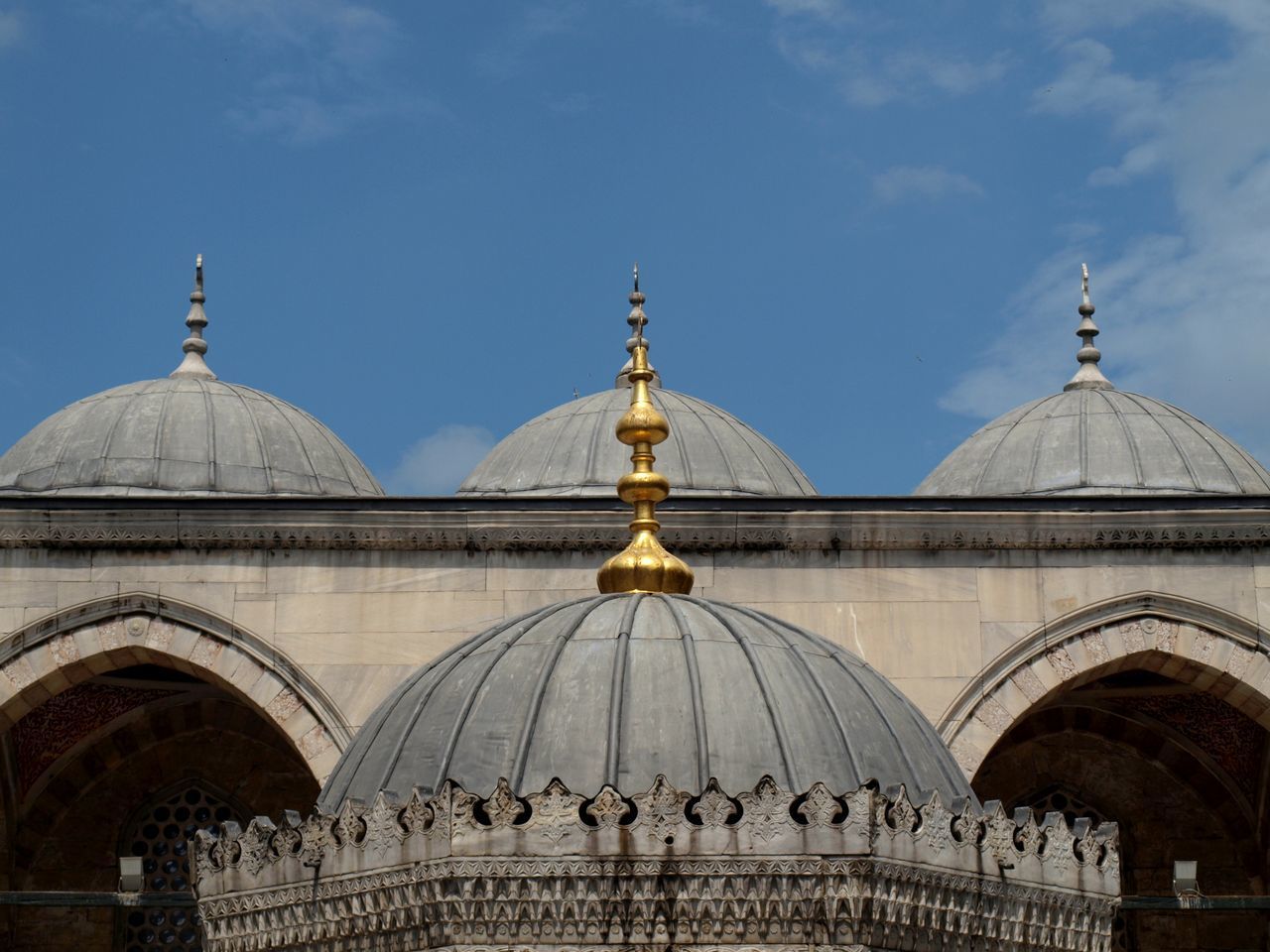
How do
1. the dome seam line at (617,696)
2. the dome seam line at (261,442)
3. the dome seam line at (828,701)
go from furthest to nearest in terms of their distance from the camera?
the dome seam line at (261,442), the dome seam line at (828,701), the dome seam line at (617,696)

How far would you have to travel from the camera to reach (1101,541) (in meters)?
13.6

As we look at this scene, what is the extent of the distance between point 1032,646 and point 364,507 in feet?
12.7

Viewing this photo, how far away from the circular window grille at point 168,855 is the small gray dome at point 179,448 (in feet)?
6.88

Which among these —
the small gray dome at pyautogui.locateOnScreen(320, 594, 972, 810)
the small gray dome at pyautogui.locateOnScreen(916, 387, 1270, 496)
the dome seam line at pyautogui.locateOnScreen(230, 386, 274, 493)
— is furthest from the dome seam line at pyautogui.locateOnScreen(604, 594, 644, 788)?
the dome seam line at pyautogui.locateOnScreen(230, 386, 274, 493)

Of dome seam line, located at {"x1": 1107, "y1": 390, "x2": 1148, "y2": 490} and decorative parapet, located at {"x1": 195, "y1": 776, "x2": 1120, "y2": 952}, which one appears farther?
dome seam line, located at {"x1": 1107, "y1": 390, "x2": 1148, "y2": 490}

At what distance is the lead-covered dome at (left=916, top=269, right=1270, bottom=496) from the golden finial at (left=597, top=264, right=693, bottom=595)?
9690 millimetres

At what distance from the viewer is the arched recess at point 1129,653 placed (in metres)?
13.3

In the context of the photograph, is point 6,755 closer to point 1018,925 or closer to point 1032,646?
point 1032,646

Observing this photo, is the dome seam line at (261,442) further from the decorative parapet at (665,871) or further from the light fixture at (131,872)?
the decorative parapet at (665,871)

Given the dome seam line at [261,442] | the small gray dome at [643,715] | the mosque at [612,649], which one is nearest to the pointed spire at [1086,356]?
the mosque at [612,649]

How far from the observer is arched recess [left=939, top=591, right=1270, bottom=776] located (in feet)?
43.7

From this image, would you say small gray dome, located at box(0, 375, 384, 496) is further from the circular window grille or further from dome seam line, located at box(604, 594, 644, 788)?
dome seam line, located at box(604, 594, 644, 788)

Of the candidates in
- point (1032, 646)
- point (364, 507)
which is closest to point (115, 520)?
point (364, 507)

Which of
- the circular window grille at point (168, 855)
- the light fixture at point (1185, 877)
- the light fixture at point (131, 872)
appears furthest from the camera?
the circular window grille at point (168, 855)
